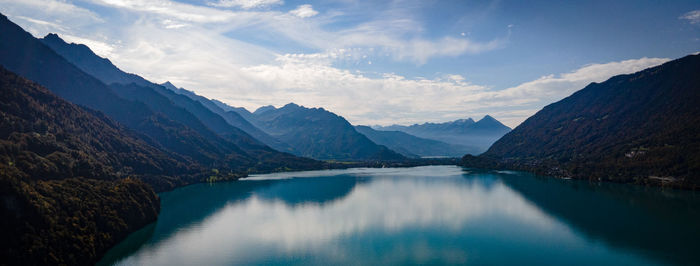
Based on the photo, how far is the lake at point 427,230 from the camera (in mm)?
45312

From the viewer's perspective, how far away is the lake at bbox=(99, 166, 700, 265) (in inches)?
1784

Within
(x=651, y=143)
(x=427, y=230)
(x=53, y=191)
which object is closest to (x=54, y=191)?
(x=53, y=191)

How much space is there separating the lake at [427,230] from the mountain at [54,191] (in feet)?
14.3

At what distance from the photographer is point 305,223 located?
6669cm

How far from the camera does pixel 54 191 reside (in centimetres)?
5109

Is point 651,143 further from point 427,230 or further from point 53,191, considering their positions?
point 53,191

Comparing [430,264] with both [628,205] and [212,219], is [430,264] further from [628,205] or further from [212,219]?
[628,205]

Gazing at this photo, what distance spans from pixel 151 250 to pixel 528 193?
93.7 m

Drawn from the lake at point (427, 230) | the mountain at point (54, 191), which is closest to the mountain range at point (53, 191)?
the mountain at point (54, 191)

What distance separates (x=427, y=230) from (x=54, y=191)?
5373cm

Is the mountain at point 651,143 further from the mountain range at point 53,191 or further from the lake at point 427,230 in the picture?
the mountain range at point 53,191

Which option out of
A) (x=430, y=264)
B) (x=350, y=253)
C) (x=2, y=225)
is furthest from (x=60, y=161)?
(x=430, y=264)

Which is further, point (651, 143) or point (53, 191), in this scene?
point (651, 143)

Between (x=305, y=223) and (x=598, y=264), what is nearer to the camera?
(x=598, y=264)
